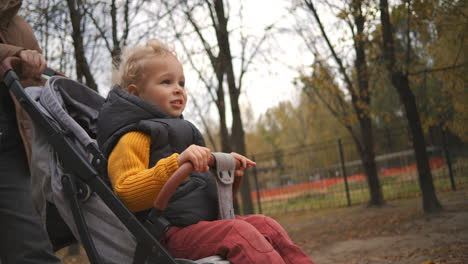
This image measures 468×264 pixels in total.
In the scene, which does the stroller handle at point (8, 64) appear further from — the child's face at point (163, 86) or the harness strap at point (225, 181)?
the harness strap at point (225, 181)

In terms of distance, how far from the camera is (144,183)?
1758 millimetres

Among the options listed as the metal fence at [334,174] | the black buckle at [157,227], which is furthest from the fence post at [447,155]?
the black buckle at [157,227]

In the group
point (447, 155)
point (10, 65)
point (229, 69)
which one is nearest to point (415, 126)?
point (447, 155)

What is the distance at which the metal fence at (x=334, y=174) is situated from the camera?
13.1 meters

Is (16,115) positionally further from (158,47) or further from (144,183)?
(144,183)

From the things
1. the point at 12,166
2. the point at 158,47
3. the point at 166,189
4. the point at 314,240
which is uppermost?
the point at 158,47

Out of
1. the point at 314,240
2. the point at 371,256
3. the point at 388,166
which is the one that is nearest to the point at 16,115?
the point at 371,256

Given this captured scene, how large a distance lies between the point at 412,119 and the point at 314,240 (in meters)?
2.86

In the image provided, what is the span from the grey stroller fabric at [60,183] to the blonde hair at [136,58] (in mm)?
322

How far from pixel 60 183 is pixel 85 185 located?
127mm

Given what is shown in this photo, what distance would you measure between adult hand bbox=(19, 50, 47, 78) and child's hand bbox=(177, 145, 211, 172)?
125 centimetres

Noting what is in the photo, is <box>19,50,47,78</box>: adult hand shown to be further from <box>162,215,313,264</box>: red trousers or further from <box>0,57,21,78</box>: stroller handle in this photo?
<box>162,215,313,264</box>: red trousers

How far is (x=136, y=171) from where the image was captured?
182cm

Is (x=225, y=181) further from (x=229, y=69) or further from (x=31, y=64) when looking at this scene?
(x=229, y=69)
